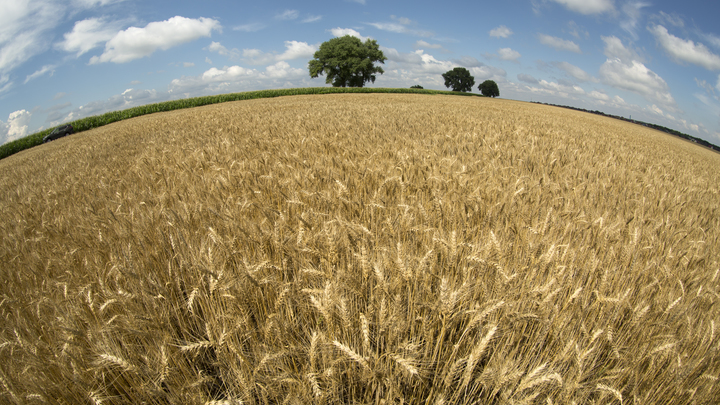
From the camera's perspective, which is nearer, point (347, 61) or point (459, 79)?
point (347, 61)

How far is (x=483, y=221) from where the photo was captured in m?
2.11

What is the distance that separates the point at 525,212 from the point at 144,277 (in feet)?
9.72

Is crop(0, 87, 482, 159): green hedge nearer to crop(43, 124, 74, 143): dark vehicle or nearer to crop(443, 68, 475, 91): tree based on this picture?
crop(43, 124, 74, 143): dark vehicle

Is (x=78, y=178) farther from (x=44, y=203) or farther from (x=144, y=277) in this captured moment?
(x=144, y=277)

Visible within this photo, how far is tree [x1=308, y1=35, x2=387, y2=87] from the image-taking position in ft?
175

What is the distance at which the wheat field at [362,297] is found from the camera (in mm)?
1097

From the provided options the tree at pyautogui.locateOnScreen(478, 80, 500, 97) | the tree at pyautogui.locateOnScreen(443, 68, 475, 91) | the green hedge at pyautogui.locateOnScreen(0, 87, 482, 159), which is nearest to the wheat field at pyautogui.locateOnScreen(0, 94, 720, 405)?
the green hedge at pyautogui.locateOnScreen(0, 87, 482, 159)

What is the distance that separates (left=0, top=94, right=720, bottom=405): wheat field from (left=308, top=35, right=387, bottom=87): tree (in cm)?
5645

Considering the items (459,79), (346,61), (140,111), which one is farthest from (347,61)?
(459,79)

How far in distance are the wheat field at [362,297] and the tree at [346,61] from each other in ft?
185

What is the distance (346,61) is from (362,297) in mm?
Answer: 59146

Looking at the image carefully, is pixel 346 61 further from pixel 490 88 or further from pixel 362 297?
pixel 362 297

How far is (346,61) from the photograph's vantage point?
2099 inches

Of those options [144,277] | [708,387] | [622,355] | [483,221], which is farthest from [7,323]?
[708,387]
